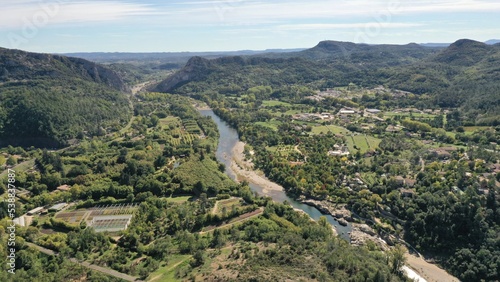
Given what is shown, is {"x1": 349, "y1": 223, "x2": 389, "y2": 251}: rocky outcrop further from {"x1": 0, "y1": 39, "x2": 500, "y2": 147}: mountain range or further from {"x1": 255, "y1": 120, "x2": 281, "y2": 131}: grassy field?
{"x1": 0, "y1": 39, "x2": 500, "y2": 147}: mountain range

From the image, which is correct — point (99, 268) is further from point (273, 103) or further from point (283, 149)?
point (273, 103)

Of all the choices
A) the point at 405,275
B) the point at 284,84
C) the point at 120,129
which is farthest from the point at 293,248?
the point at 284,84

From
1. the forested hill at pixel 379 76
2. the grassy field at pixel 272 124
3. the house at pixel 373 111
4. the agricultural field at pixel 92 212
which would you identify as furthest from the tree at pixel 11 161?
the forested hill at pixel 379 76

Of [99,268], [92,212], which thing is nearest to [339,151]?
[92,212]

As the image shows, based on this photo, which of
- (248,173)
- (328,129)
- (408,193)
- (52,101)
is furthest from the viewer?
(328,129)

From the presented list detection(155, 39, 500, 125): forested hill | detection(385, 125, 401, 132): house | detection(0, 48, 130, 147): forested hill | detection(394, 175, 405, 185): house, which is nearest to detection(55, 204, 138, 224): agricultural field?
detection(0, 48, 130, 147): forested hill

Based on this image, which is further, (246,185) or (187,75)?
(187,75)
